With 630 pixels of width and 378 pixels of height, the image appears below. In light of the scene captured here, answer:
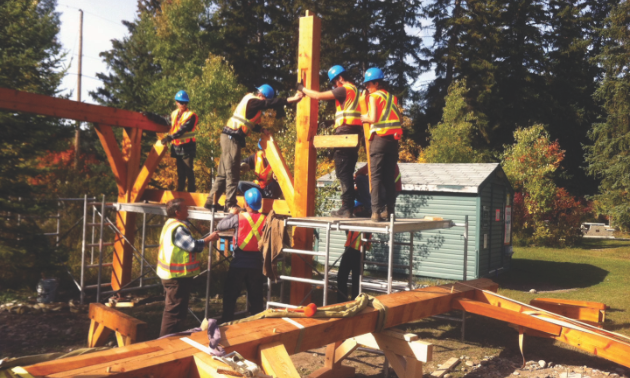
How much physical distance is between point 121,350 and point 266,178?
20.7 ft

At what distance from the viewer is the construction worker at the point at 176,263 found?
241 inches

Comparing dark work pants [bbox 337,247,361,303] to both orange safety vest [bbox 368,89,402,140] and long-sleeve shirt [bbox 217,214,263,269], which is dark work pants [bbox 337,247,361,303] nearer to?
long-sleeve shirt [bbox 217,214,263,269]

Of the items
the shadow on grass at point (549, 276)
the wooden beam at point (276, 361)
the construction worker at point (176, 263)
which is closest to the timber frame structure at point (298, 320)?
the wooden beam at point (276, 361)

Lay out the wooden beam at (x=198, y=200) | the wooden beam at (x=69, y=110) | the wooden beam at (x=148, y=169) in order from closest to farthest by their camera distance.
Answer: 1. the wooden beam at (x=69, y=110)
2. the wooden beam at (x=198, y=200)
3. the wooden beam at (x=148, y=169)

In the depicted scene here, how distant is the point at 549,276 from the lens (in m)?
16.3

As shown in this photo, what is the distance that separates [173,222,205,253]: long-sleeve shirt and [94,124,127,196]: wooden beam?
16.7 feet

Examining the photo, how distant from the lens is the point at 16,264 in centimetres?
956

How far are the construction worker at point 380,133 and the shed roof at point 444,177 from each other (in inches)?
352

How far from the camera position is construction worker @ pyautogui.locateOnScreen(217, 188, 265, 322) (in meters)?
6.89

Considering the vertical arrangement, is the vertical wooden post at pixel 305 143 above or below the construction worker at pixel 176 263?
above

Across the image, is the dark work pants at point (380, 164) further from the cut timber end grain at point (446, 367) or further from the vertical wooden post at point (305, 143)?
the cut timber end grain at point (446, 367)

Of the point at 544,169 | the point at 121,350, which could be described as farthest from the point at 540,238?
the point at 121,350

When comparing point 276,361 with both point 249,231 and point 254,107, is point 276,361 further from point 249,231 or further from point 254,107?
point 254,107

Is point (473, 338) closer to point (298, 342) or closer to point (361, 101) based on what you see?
point (361, 101)
